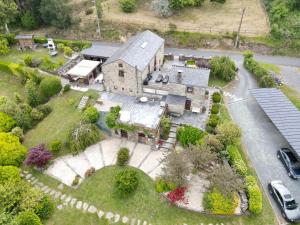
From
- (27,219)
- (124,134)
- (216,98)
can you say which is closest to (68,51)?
(124,134)

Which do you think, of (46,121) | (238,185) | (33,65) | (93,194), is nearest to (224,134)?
(238,185)

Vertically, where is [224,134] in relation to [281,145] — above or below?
above

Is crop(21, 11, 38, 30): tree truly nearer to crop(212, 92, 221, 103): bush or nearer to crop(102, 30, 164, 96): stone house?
crop(102, 30, 164, 96): stone house

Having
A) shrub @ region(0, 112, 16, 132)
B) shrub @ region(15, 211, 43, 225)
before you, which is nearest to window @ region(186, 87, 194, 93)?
shrub @ region(15, 211, 43, 225)

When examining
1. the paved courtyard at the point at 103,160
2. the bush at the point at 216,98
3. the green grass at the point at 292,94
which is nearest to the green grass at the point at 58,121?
the paved courtyard at the point at 103,160

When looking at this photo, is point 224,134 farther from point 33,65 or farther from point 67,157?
point 33,65
